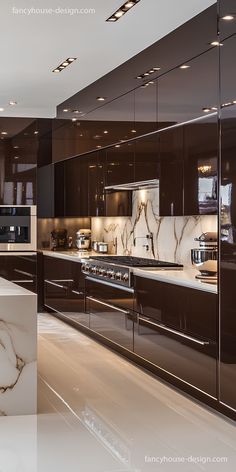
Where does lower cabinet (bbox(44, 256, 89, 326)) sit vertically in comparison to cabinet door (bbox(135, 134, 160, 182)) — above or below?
below

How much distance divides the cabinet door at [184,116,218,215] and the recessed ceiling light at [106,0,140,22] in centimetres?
90

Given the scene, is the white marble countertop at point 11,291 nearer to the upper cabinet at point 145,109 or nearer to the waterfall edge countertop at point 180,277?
the waterfall edge countertop at point 180,277

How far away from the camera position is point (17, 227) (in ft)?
29.9

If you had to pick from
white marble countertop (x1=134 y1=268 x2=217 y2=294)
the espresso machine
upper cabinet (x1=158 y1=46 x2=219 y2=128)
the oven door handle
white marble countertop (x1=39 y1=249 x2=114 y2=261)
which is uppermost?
upper cabinet (x1=158 y1=46 x2=219 y2=128)

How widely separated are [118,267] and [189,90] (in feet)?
6.06

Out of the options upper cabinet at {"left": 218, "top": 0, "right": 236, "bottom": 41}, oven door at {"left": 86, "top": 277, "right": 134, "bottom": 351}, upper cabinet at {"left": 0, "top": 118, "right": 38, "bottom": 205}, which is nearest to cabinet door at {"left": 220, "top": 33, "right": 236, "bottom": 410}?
upper cabinet at {"left": 218, "top": 0, "right": 236, "bottom": 41}

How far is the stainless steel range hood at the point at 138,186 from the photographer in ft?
19.4

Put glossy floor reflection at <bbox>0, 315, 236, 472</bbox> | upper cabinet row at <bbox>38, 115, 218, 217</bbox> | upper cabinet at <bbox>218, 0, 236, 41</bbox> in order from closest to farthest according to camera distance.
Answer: glossy floor reflection at <bbox>0, 315, 236, 472</bbox>, upper cabinet at <bbox>218, 0, 236, 41</bbox>, upper cabinet row at <bbox>38, 115, 218, 217</bbox>

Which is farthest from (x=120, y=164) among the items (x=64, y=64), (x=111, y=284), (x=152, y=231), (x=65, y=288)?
(x=65, y=288)

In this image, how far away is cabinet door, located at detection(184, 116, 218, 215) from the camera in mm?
4602

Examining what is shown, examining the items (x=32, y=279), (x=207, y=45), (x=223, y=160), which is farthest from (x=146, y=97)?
(x=32, y=279)

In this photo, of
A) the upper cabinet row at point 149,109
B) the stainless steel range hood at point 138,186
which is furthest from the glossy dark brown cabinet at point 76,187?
the stainless steel range hood at point 138,186

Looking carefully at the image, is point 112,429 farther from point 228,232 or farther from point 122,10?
point 122,10

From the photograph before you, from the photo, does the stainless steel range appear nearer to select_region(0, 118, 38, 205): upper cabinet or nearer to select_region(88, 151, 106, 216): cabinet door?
select_region(88, 151, 106, 216): cabinet door
